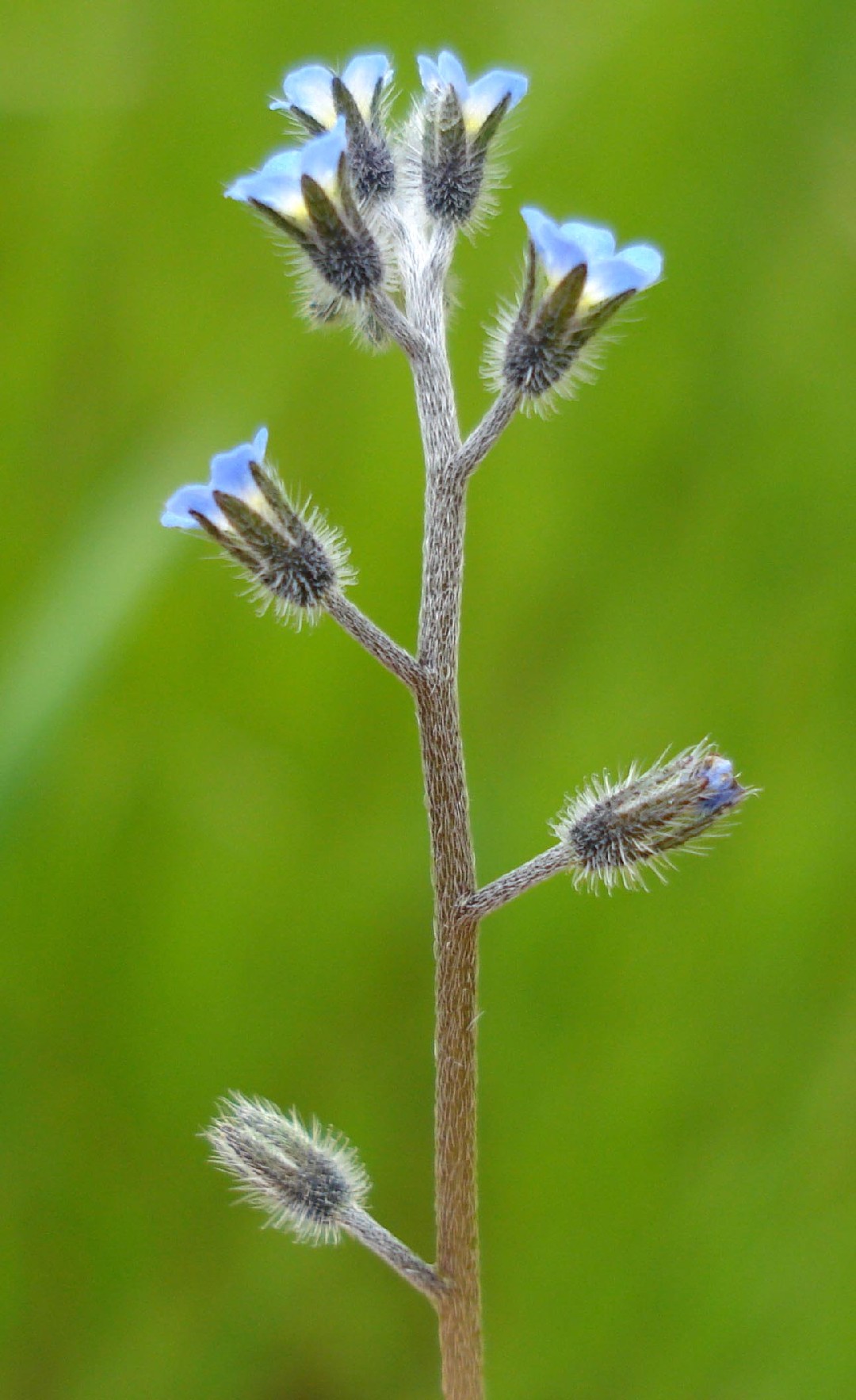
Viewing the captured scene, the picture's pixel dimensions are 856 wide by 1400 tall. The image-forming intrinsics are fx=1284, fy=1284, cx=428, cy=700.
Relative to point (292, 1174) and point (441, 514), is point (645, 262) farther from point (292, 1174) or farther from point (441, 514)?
point (292, 1174)

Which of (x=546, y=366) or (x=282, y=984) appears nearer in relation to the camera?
(x=546, y=366)

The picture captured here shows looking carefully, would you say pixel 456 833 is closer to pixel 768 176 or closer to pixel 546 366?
pixel 546 366

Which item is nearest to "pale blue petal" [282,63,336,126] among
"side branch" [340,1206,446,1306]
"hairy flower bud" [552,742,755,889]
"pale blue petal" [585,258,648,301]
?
"pale blue petal" [585,258,648,301]

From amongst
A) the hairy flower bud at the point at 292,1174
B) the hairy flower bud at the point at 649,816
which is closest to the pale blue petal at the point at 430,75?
the hairy flower bud at the point at 649,816

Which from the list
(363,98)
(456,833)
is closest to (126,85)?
(363,98)

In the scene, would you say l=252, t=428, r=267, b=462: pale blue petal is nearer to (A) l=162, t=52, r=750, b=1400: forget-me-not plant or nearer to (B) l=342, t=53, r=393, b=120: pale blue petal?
(A) l=162, t=52, r=750, b=1400: forget-me-not plant

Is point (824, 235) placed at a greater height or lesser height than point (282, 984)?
greater

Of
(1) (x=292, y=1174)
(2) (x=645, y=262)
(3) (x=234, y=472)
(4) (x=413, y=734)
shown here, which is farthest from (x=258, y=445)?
(4) (x=413, y=734)

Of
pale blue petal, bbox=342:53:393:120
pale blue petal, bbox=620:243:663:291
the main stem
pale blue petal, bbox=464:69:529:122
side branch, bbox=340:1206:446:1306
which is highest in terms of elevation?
pale blue petal, bbox=464:69:529:122
